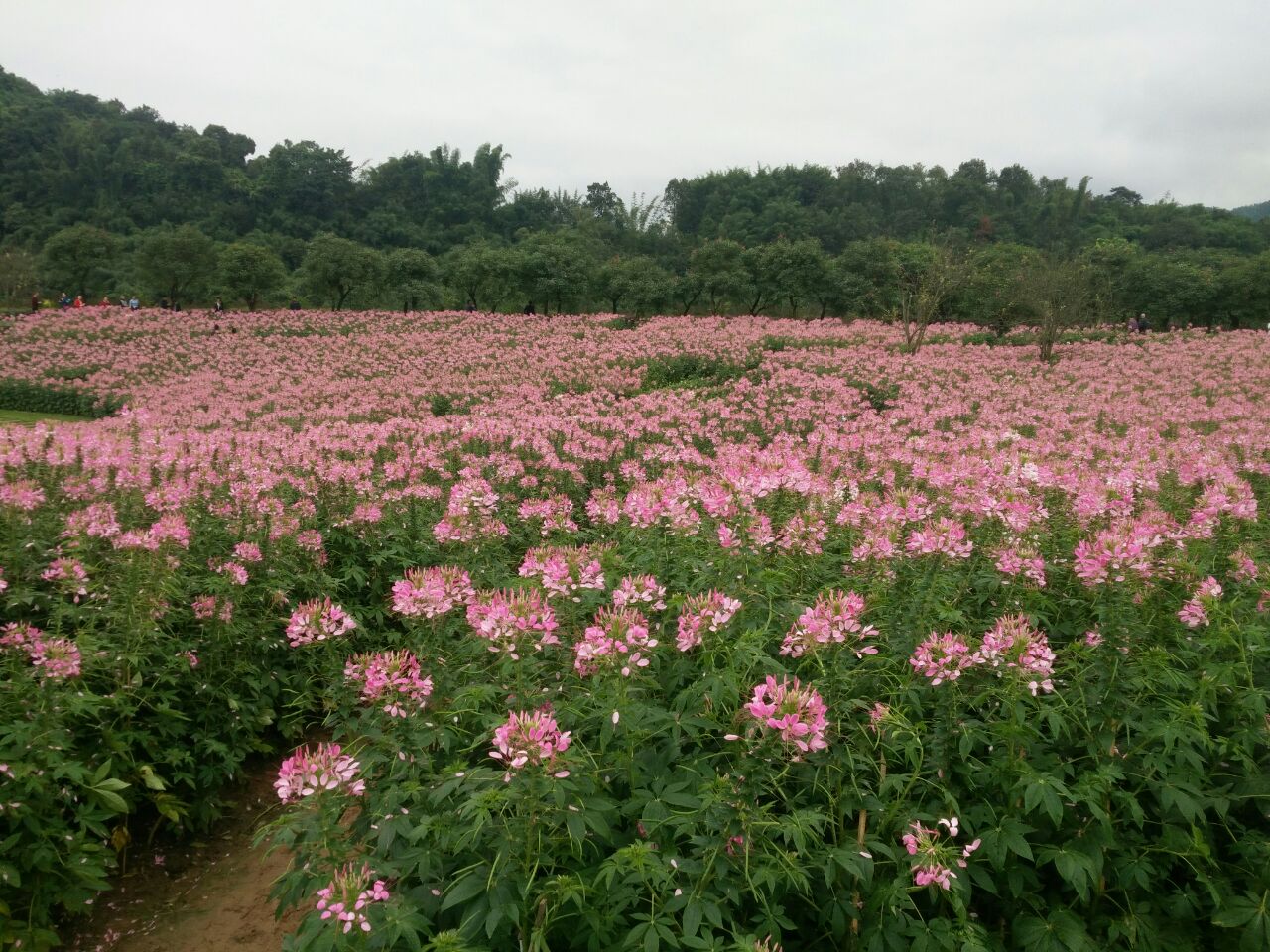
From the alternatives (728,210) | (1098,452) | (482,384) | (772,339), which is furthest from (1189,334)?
(728,210)

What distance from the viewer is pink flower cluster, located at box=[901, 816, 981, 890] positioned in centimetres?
240

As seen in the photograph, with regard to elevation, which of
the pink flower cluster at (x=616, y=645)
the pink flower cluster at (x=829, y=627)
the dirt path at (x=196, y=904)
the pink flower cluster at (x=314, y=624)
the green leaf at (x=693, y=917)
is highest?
the pink flower cluster at (x=829, y=627)

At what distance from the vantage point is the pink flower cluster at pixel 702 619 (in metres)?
2.91

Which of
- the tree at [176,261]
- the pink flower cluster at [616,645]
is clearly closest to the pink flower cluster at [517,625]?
the pink flower cluster at [616,645]

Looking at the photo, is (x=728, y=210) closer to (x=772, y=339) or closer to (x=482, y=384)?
(x=772, y=339)

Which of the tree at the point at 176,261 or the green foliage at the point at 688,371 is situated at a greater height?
the tree at the point at 176,261

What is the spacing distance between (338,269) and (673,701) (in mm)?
37796

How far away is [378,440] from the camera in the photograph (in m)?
9.48

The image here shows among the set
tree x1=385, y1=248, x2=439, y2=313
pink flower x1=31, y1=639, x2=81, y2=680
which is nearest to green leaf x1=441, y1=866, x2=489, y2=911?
pink flower x1=31, y1=639, x2=81, y2=680

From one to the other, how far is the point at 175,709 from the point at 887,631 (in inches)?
178

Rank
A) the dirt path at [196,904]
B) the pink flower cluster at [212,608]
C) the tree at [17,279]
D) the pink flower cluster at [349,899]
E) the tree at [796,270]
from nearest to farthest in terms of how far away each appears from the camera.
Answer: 1. the pink flower cluster at [349,899]
2. the dirt path at [196,904]
3. the pink flower cluster at [212,608]
4. the tree at [796,270]
5. the tree at [17,279]

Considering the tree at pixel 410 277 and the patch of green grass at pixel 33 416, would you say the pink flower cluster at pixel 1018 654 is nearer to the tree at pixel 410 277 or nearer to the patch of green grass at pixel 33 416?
the patch of green grass at pixel 33 416

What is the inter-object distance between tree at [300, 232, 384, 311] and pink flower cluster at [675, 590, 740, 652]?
37771mm

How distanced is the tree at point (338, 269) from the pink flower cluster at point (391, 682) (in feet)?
123
